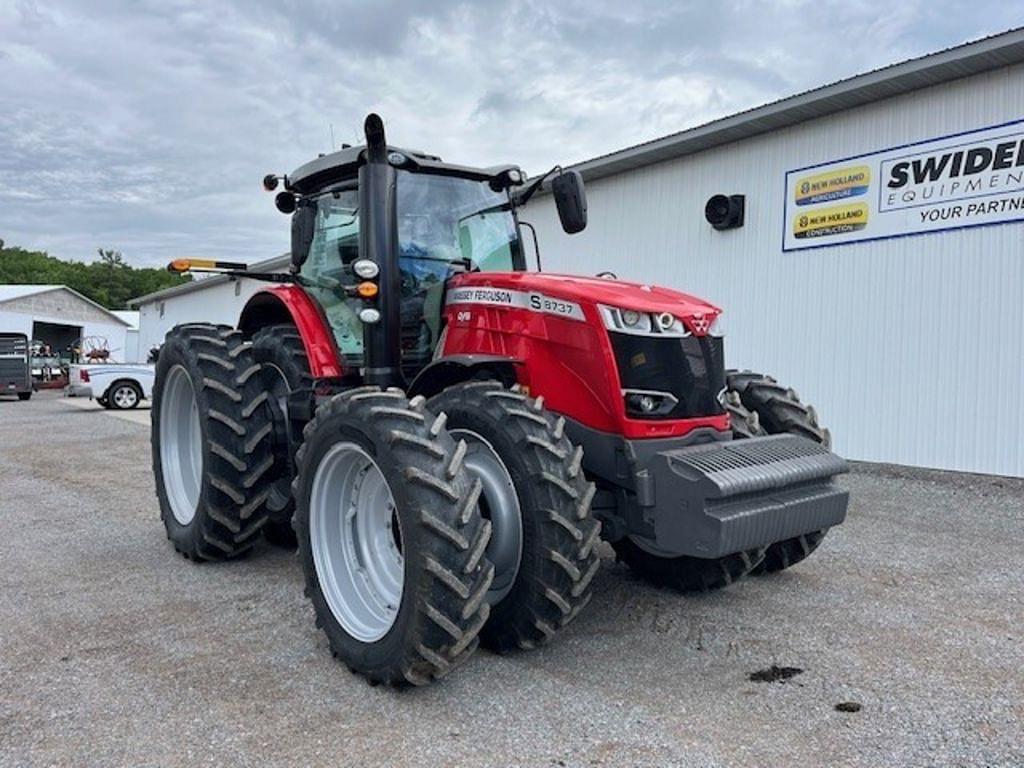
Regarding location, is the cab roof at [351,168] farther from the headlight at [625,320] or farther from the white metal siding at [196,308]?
the white metal siding at [196,308]

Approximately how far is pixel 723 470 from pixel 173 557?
369cm

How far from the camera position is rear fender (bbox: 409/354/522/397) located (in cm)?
370

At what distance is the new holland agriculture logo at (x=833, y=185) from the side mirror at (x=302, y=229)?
6647mm

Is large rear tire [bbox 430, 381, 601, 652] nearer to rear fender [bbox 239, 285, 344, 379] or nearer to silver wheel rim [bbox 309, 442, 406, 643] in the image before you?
silver wheel rim [bbox 309, 442, 406, 643]

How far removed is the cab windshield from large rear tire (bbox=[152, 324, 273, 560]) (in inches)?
24.6

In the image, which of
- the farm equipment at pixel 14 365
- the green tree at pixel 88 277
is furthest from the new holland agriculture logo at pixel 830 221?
the green tree at pixel 88 277

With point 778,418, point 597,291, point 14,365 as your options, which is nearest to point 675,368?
point 597,291

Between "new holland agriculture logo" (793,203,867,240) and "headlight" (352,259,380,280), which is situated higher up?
"new holland agriculture logo" (793,203,867,240)

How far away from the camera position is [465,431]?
3447mm

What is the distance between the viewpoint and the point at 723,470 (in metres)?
3.15

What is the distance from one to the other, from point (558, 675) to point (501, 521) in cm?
67

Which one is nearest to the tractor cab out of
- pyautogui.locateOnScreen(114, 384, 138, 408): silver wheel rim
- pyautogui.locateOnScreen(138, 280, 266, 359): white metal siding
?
pyautogui.locateOnScreen(114, 384, 138, 408): silver wheel rim

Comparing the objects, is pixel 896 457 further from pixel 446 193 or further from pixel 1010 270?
pixel 446 193

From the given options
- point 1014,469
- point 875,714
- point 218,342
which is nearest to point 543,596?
point 875,714
